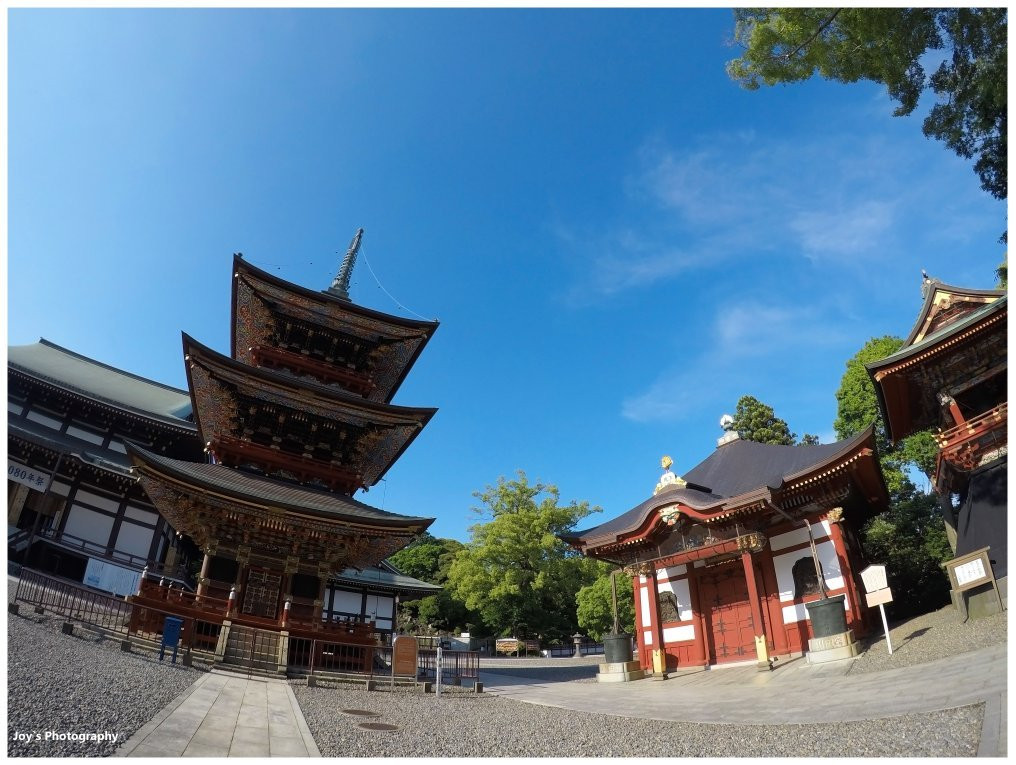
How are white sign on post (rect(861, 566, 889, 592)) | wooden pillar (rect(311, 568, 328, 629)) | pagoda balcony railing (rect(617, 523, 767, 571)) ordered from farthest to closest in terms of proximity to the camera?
1. pagoda balcony railing (rect(617, 523, 767, 571))
2. wooden pillar (rect(311, 568, 328, 629))
3. white sign on post (rect(861, 566, 889, 592))

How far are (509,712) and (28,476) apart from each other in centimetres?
2221

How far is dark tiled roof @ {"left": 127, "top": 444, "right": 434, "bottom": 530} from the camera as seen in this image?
44.0ft

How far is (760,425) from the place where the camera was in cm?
3453

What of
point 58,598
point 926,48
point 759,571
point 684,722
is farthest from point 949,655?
point 58,598

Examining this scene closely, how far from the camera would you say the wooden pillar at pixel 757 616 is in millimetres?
Answer: 13437

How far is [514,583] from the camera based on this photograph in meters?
34.0

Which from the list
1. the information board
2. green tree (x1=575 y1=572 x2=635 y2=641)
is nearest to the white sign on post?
the information board

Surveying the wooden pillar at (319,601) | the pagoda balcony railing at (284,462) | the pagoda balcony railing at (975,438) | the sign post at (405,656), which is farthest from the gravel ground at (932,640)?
the pagoda balcony railing at (284,462)

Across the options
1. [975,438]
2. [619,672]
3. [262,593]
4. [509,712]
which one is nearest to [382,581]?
[262,593]

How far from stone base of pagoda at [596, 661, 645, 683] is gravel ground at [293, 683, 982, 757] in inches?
287

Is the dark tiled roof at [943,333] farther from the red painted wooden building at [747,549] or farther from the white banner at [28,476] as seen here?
the white banner at [28,476]

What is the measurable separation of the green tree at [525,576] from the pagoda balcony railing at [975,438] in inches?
901

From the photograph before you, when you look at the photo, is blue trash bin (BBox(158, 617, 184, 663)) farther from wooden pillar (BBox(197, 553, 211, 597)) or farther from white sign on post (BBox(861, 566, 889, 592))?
white sign on post (BBox(861, 566, 889, 592))

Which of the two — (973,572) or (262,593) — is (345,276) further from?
(973,572)
